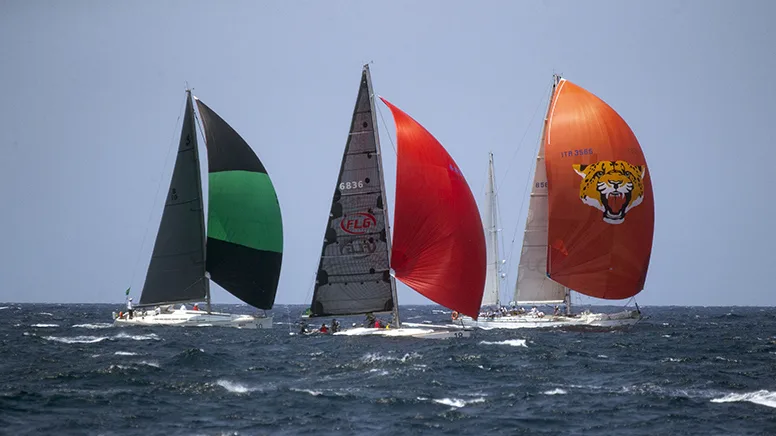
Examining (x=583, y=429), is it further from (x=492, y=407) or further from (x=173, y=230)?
(x=173, y=230)

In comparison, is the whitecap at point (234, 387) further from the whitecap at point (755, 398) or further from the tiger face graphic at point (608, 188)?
the tiger face graphic at point (608, 188)

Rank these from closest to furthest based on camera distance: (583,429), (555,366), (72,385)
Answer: (583,429) < (72,385) < (555,366)

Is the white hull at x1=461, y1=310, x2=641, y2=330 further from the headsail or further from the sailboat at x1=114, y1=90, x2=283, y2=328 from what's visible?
the sailboat at x1=114, y1=90, x2=283, y2=328

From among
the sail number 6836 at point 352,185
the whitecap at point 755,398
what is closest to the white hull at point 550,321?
the sail number 6836 at point 352,185

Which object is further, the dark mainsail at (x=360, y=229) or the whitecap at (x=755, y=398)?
the dark mainsail at (x=360, y=229)

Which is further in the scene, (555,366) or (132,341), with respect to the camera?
(132,341)

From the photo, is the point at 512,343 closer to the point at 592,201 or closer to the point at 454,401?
the point at 592,201

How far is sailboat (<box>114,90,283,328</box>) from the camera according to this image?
6034 cm

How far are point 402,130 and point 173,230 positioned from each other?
21.9 metres

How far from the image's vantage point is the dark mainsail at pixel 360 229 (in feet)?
152

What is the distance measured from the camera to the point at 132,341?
49.6 m

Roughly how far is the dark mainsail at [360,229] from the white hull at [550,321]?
14997mm

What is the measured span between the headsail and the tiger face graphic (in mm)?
2816

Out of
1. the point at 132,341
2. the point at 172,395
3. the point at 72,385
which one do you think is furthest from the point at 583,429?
the point at 132,341
